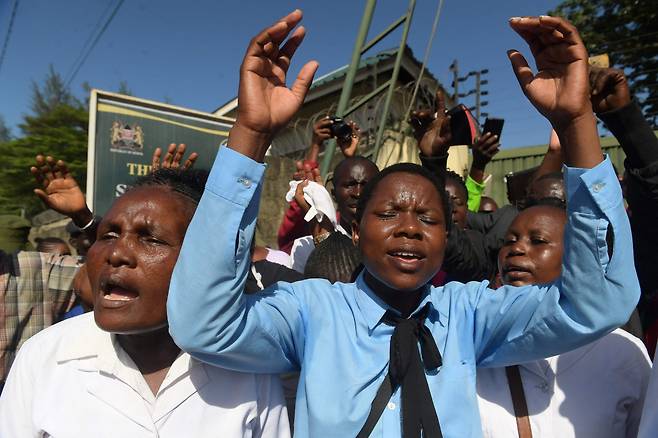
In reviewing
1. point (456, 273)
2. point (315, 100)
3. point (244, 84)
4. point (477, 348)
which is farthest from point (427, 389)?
point (315, 100)

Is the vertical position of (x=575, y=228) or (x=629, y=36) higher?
(x=629, y=36)

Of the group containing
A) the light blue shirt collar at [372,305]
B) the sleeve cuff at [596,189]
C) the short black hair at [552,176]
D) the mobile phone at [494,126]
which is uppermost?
the mobile phone at [494,126]

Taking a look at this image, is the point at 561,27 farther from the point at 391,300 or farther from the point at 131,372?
the point at 131,372

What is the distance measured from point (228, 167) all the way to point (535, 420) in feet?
3.60

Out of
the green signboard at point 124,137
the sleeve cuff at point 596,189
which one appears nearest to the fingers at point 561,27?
the sleeve cuff at point 596,189

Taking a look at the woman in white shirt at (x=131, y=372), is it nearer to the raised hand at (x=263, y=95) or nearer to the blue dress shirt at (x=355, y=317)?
the blue dress shirt at (x=355, y=317)

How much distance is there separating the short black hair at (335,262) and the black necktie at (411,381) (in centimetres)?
76

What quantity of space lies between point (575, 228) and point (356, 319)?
0.61 m

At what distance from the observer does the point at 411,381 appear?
1265 mm

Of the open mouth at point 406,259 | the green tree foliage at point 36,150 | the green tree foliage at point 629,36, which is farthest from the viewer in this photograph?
the green tree foliage at point 36,150

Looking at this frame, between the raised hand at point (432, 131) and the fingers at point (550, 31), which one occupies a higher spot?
the raised hand at point (432, 131)

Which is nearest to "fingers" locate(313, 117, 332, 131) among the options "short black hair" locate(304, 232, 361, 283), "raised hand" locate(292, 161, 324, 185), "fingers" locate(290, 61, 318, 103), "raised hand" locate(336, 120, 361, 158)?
"raised hand" locate(336, 120, 361, 158)

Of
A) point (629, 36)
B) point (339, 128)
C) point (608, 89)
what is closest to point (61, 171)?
point (339, 128)

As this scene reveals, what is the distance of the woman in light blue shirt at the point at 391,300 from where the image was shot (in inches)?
45.7
